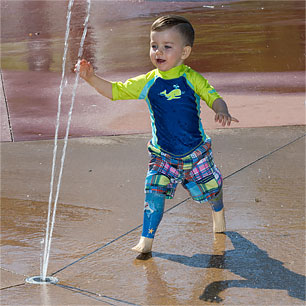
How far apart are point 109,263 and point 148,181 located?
0.52 metres

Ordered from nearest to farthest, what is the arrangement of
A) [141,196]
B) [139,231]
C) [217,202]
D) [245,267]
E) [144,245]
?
[245,267] < [144,245] < [217,202] < [139,231] < [141,196]

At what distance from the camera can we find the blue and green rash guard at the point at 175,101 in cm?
401

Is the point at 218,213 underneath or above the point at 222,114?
underneath

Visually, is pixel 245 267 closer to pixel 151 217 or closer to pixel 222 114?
pixel 151 217

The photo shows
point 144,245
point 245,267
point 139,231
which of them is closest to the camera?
point 245,267

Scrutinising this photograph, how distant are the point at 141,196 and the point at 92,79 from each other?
3.81 ft

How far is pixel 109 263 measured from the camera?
3844 millimetres

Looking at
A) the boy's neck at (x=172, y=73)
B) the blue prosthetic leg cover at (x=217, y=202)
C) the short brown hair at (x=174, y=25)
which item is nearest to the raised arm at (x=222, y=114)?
the boy's neck at (x=172, y=73)

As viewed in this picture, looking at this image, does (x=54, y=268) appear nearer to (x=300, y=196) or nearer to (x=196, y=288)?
(x=196, y=288)

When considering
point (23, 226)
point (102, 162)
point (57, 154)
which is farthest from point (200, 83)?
point (57, 154)

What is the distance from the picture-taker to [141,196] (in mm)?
4930

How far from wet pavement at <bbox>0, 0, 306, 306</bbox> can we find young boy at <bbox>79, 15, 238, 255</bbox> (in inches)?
12.8

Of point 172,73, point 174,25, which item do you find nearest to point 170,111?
point 172,73

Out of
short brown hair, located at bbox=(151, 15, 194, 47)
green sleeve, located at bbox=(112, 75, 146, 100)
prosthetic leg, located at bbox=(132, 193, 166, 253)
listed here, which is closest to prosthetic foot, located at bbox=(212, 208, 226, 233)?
prosthetic leg, located at bbox=(132, 193, 166, 253)
